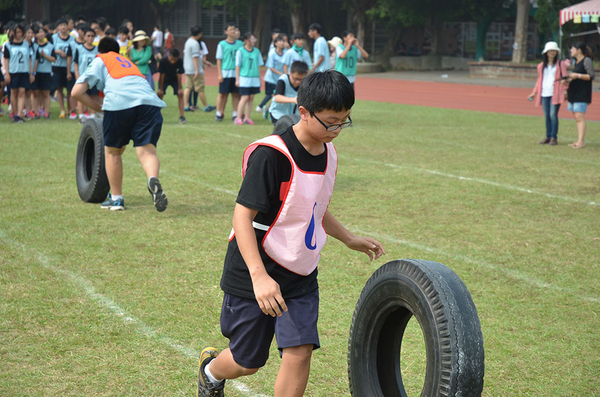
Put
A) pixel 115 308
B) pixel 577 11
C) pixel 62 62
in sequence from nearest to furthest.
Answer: pixel 115 308 → pixel 62 62 → pixel 577 11

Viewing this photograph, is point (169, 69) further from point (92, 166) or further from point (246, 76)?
point (92, 166)

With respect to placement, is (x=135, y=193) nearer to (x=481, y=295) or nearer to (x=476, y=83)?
(x=481, y=295)

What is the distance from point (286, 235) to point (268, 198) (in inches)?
7.3

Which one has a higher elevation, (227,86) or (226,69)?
(226,69)

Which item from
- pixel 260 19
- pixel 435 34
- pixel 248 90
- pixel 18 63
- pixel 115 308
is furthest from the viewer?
pixel 260 19

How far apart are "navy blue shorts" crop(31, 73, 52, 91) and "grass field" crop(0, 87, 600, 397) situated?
13.1ft

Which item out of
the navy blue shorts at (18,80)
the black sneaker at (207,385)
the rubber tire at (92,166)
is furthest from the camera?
the navy blue shorts at (18,80)

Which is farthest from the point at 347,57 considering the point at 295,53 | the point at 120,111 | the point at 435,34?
the point at 435,34

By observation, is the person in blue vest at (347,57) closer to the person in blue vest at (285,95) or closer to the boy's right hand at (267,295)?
the person in blue vest at (285,95)

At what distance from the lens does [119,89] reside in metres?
7.24

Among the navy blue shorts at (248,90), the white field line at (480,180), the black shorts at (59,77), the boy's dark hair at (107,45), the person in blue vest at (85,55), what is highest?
the person in blue vest at (85,55)

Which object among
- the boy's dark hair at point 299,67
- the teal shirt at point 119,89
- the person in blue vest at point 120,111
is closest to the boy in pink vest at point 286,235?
the person in blue vest at point 120,111

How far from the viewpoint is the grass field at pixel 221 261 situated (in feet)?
12.8

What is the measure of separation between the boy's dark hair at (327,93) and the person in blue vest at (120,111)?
4546 mm
